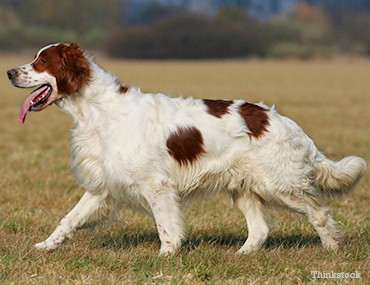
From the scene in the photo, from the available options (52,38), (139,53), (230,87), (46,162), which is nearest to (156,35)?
(139,53)

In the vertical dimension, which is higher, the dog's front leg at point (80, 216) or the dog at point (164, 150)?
the dog at point (164, 150)

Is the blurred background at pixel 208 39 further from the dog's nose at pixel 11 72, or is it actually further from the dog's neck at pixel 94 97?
the dog's nose at pixel 11 72

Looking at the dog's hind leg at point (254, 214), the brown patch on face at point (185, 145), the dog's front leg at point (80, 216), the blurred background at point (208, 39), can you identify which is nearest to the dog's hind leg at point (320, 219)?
the dog's hind leg at point (254, 214)

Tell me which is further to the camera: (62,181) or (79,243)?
(62,181)

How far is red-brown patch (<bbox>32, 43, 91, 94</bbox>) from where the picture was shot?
6.41 m

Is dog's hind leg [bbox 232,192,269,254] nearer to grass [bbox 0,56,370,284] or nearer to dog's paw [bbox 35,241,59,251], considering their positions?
grass [bbox 0,56,370,284]

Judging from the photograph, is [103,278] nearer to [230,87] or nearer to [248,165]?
[248,165]

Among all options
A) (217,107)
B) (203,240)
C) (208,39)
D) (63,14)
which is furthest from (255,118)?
(63,14)

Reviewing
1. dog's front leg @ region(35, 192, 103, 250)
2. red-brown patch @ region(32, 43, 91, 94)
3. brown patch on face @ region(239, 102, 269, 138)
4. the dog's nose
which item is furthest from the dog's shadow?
the dog's nose

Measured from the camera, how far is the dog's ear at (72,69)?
643cm

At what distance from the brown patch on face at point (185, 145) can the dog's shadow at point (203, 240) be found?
730mm

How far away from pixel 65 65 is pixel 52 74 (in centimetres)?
12

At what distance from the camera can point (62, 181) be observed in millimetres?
10414

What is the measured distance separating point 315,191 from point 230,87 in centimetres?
2718
